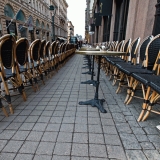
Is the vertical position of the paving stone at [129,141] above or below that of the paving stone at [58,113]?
above

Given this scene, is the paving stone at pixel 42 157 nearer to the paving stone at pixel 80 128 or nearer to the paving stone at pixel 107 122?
the paving stone at pixel 80 128

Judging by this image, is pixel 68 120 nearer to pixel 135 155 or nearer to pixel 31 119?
pixel 31 119

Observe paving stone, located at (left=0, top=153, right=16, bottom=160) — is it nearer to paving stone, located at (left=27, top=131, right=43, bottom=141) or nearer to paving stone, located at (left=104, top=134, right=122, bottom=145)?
paving stone, located at (left=27, top=131, right=43, bottom=141)

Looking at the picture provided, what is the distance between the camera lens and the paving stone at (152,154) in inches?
56.0

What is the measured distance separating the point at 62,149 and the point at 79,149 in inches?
7.5

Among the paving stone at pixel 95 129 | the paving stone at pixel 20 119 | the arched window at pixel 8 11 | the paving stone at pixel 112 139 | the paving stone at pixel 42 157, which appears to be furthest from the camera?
the arched window at pixel 8 11

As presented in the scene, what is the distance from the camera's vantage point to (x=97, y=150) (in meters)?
1.51

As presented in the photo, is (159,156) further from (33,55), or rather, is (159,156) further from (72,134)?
(33,55)

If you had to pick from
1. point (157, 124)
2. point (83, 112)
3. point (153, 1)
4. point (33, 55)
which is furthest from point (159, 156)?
point (153, 1)

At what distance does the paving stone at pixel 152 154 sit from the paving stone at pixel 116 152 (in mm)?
253

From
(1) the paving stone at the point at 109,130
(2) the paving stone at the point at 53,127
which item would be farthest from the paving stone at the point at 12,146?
(1) the paving stone at the point at 109,130

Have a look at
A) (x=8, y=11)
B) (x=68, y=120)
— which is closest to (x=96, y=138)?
(x=68, y=120)

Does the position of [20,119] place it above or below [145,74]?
below

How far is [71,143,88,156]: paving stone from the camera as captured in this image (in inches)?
57.9
